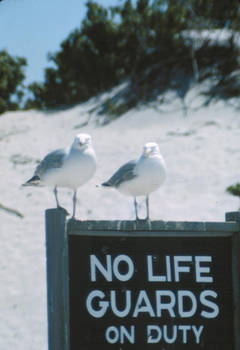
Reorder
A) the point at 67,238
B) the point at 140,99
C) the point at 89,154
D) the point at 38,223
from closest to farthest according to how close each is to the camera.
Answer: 1. the point at 67,238
2. the point at 89,154
3. the point at 38,223
4. the point at 140,99

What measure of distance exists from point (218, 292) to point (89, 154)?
1047mm

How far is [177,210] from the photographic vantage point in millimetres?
9484

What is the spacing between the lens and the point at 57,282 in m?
2.19

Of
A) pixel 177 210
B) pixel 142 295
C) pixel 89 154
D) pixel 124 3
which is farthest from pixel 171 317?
pixel 124 3

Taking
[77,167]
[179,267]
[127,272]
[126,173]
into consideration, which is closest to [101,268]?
[127,272]

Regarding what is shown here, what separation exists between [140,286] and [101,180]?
875cm

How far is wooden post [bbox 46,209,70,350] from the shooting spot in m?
2.17

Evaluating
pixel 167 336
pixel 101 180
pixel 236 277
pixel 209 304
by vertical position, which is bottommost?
pixel 167 336

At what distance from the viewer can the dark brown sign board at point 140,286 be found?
2.22 metres

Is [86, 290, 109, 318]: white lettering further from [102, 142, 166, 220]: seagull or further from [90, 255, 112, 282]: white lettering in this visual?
[102, 142, 166, 220]: seagull

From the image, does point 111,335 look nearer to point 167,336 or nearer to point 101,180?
point 167,336

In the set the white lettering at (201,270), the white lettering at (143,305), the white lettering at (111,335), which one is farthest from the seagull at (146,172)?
→ the white lettering at (111,335)

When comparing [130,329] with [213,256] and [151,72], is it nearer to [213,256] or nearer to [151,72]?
[213,256]

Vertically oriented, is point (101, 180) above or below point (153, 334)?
above
